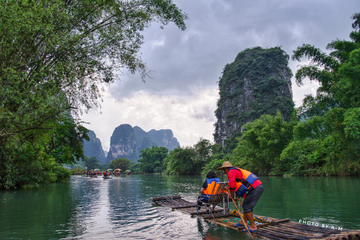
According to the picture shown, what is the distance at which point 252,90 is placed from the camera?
82.4 meters

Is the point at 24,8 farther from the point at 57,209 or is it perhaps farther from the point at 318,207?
the point at 318,207

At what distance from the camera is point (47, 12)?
21.3ft

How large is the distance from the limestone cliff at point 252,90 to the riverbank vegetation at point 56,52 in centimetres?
6955

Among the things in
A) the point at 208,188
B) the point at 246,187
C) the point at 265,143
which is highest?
the point at 265,143

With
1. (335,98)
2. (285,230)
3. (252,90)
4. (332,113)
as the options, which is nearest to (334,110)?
(332,113)

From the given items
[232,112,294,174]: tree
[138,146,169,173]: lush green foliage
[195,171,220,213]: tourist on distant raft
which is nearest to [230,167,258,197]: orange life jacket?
[195,171,220,213]: tourist on distant raft

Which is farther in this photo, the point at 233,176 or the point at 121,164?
the point at 121,164

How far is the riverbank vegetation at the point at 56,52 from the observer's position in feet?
20.5

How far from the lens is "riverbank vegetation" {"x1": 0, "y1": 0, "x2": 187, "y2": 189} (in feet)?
20.5

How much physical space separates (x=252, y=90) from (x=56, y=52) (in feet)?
265

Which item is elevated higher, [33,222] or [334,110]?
[334,110]

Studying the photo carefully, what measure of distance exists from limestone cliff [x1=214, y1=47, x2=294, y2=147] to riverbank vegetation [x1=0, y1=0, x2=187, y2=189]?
6955 centimetres

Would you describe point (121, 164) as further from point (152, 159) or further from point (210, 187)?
point (210, 187)

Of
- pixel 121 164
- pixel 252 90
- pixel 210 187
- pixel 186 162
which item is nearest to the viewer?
pixel 210 187
